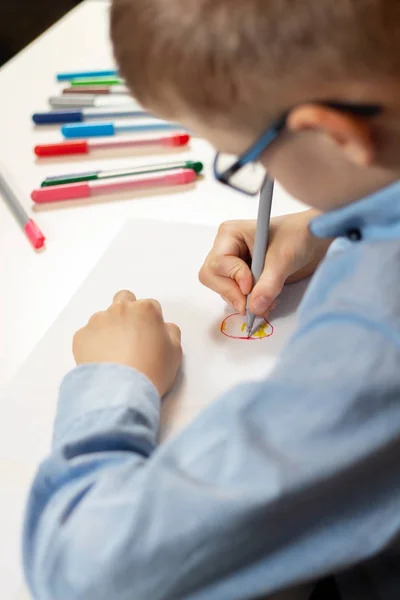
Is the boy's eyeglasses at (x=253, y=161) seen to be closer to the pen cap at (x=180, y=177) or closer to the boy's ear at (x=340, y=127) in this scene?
the boy's ear at (x=340, y=127)

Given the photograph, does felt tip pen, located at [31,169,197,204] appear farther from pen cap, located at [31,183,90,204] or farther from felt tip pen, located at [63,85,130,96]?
felt tip pen, located at [63,85,130,96]

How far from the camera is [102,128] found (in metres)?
0.87

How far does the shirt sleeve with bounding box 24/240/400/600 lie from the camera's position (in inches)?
13.1

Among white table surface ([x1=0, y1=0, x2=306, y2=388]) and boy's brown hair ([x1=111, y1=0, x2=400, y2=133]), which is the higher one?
boy's brown hair ([x1=111, y1=0, x2=400, y2=133])

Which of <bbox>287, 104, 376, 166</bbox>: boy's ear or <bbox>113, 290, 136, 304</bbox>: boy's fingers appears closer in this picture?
<bbox>287, 104, 376, 166</bbox>: boy's ear

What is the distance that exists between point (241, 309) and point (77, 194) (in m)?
0.28

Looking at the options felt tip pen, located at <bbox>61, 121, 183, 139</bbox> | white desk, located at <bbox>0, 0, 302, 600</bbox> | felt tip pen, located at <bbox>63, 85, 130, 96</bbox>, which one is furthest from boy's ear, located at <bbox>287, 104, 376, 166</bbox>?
felt tip pen, located at <bbox>63, 85, 130, 96</bbox>

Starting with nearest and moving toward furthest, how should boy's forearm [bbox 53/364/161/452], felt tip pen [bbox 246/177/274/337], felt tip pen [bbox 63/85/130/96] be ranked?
boy's forearm [bbox 53/364/161/452] → felt tip pen [bbox 246/177/274/337] → felt tip pen [bbox 63/85/130/96]

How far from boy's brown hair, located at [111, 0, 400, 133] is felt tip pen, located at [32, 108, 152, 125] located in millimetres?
543

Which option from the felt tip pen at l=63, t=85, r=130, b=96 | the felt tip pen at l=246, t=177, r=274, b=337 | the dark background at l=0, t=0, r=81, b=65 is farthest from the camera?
the dark background at l=0, t=0, r=81, b=65

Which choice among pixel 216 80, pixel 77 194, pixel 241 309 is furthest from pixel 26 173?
pixel 216 80

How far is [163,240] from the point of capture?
70 cm

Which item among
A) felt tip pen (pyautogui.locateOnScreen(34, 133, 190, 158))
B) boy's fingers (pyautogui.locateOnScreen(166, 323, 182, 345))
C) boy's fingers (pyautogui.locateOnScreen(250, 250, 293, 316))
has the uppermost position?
felt tip pen (pyautogui.locateOnScreen(34, 133, 190, 158))

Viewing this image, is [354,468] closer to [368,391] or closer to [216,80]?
[368,391]
